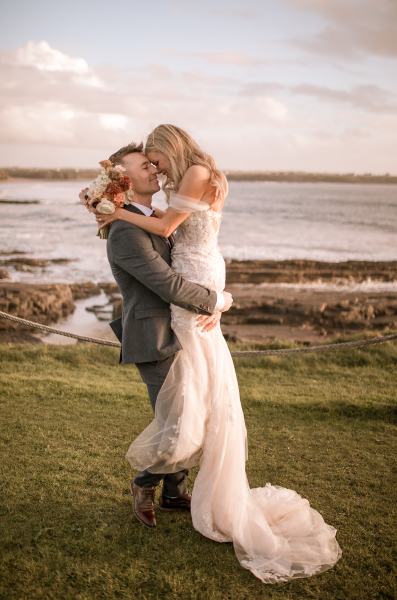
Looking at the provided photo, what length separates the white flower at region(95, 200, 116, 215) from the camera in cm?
341

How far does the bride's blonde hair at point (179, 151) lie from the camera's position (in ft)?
11.5

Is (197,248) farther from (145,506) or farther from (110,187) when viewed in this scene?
(145,506)

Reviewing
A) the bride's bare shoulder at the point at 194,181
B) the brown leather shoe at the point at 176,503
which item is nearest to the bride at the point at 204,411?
the bride's bare shoulder at the point at 194,181

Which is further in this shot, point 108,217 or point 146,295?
point 146,295

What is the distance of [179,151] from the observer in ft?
11.5

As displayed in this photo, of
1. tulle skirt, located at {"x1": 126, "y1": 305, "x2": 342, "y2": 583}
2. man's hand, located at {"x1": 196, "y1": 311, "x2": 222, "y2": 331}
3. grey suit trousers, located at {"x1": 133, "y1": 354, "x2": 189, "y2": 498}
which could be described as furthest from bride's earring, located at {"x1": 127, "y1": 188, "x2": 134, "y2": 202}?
grey suit trousers, located at {"x1": 133, "y1": 354, "x2": 189, "y2": 498}

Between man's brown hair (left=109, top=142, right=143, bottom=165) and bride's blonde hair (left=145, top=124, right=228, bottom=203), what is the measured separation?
0.50ft

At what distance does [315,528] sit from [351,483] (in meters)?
0.85

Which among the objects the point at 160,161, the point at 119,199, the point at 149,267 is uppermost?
the point at 160,161

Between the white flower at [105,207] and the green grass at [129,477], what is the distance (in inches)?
80.7

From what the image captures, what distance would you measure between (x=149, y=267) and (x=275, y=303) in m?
15.5

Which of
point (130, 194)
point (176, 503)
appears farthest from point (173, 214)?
point (176, 503)

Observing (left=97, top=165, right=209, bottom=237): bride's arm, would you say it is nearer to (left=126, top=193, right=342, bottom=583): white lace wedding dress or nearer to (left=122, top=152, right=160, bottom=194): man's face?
(left=126, top=193, right=342, bottom=583): white lace wedding dress

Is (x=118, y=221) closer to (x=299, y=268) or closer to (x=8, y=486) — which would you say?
(x=8, y=486)
